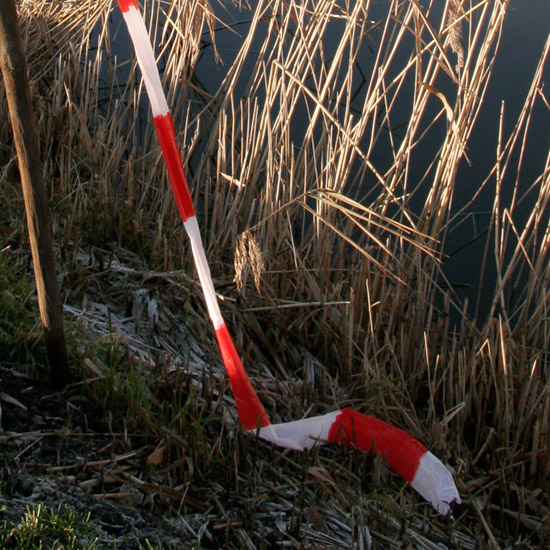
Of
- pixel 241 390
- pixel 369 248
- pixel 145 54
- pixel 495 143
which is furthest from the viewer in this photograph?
pixel 495 143

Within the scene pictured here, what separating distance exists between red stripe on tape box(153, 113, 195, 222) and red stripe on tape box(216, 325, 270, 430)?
26 cm

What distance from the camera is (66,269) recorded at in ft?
6.20

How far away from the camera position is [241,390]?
1.49 meters

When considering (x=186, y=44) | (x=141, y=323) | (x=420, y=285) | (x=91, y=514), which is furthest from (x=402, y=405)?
(x=186, y=44)

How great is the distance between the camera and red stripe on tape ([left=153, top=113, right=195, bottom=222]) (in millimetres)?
1343

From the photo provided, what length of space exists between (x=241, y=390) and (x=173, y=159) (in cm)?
46

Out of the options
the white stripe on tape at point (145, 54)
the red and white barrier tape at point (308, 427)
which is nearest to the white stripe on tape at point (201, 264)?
the red and white barrier tape at point (308, 427)

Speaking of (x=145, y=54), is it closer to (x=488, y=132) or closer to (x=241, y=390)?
(x=241, y=390)

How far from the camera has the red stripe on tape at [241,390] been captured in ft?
4.87

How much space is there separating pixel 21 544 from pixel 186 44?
5.70ft

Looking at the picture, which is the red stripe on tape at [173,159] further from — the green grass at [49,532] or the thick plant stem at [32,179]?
the green grass at [49,532]

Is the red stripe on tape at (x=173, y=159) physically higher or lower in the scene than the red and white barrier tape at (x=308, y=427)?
higher

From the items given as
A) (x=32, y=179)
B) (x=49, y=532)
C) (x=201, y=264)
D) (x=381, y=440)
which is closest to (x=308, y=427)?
(x=381, y=440)

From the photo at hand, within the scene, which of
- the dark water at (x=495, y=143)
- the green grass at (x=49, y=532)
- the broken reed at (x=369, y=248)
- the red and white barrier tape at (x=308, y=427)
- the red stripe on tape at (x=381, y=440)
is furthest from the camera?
the dark water at (x=495, y=143)
